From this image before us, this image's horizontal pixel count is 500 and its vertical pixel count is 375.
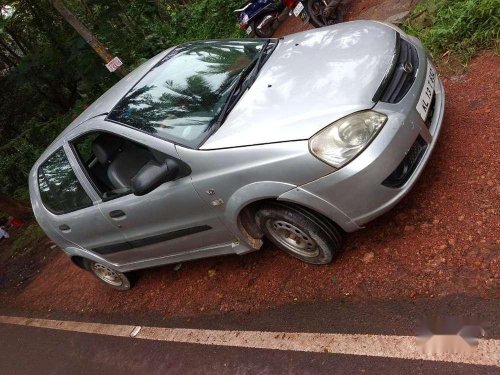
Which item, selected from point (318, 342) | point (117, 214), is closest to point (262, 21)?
point (117, 214)

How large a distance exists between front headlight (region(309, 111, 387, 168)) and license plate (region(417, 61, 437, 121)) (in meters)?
0.51

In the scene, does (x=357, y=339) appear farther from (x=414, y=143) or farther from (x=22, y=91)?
(x=22, y=91)

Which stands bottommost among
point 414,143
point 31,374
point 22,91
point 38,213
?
point 31,374

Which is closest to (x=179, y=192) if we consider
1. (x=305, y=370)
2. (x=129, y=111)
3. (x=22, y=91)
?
(x=129, y=111)

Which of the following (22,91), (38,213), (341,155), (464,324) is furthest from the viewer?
(22,91)

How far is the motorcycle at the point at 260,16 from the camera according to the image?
862 cm

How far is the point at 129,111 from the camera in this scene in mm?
3457

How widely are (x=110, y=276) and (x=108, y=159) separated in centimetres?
147

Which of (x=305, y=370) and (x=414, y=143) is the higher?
(x=414, y=143)

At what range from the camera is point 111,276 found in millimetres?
4652

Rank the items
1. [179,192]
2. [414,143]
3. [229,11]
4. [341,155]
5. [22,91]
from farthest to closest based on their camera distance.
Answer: [22,91], [229,11], [179,192], [414,143], [341,155]

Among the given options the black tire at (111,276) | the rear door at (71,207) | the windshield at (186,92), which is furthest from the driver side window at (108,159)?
the black tire at (111,276)

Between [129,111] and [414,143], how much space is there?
7.18 feet

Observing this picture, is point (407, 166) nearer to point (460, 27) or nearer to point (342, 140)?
point (342, 140)
